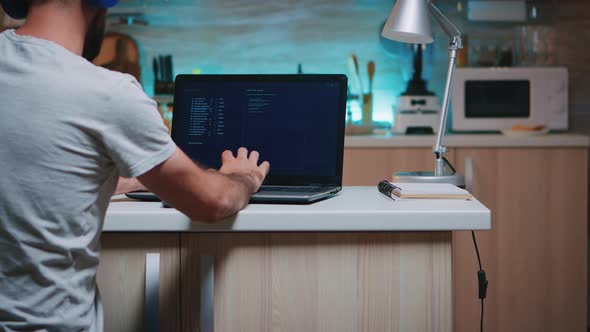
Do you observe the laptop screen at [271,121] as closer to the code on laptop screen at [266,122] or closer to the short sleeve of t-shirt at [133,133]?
the code on laptop screen at [266,122]

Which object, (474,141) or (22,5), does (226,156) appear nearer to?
(22,5)

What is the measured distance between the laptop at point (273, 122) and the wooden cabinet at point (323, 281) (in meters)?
0.26

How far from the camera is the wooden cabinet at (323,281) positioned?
4.09 feet

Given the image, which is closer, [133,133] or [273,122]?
[133,133]

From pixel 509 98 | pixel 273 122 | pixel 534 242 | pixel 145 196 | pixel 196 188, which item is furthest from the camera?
pixel 509 98

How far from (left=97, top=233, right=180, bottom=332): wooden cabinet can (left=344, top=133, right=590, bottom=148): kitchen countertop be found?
1.63m

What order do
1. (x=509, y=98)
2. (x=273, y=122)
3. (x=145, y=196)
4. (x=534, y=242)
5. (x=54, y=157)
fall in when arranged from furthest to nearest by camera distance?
(x=509, y=98), (x=534, y=242), (x=273, y=122), (x=145, y=196), (x=54, y=157)

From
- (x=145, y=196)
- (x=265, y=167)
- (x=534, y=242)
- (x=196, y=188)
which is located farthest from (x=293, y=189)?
(x=534, y=242)

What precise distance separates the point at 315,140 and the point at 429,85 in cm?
200

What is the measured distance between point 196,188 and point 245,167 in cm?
33

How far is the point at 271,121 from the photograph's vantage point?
5.10 ft

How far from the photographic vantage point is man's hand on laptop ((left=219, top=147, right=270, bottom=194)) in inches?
51.9

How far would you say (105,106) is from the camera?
94 centimetres

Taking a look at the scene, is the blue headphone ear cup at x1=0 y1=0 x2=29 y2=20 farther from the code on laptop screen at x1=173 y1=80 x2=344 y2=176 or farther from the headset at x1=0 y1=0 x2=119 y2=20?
the code on laptop screen at x1=173 y1=80 x2=344 y2=176
